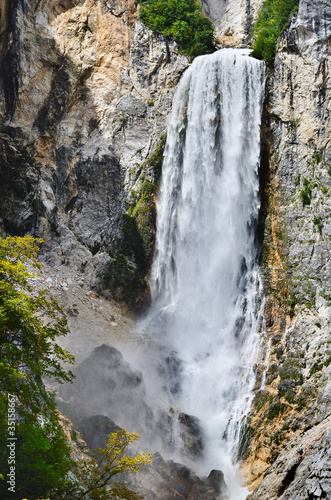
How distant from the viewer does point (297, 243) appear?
24.1 meters

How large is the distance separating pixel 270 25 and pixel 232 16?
8220mm

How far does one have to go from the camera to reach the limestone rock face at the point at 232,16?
37531 mm

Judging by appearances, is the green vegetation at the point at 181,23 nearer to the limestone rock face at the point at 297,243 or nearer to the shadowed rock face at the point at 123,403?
the limestone rock face at the point at 297,243

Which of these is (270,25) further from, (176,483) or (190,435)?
(176,483)

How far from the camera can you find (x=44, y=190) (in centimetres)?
3122

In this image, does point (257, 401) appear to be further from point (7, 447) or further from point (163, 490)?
point (7, 447)

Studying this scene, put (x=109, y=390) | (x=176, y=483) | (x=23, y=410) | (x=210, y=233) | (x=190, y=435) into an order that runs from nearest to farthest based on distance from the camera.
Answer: (x=23, y=410)
(x=176, y=483)
(x=190, y=435)
(x=109, y=390)
(x=210, y=233)

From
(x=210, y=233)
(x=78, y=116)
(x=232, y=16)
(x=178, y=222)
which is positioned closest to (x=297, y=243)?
(x=210, y=233)

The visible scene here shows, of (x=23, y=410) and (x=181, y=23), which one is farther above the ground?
(x=181, y=23)

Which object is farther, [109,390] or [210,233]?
[210,233]

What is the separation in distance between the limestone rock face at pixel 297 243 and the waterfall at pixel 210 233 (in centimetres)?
127

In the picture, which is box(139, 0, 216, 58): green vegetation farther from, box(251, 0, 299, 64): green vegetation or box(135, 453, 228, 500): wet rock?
box(135, 453, 228, 500): wet rock

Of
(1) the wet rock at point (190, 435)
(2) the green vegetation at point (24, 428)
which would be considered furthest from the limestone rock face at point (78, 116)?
(2) the green vegetation at point (24, 428)

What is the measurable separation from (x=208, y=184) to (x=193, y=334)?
8.93 metres
